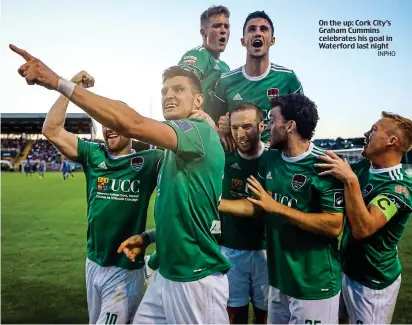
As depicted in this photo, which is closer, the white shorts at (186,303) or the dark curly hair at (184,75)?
the white shorts at (186,303)

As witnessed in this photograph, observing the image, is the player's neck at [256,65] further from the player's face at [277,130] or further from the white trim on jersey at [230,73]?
the player's face at [277,130]

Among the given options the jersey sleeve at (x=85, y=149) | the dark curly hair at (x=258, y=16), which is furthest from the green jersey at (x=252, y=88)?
the jersey sleeve at (x=85, y=149)

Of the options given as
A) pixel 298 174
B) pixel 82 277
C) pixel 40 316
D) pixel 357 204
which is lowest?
pixel 40 316

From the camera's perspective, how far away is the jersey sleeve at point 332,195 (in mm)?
1983

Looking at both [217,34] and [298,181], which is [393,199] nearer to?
[298,181]

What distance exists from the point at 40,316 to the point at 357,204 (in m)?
2.03

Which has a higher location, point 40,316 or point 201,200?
point 201,200

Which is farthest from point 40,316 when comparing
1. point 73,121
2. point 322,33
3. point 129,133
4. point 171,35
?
point 322,33

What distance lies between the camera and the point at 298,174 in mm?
2045

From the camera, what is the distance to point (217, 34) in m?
2.29

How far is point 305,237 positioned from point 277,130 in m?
0.56

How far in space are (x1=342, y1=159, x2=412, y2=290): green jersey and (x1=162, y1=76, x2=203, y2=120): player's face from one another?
988 millimetres

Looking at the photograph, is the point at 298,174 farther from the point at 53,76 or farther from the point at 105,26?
the point at 105,26

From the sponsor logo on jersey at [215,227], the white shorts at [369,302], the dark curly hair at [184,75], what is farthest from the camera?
the white shorts at [369,302]
